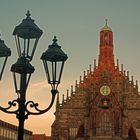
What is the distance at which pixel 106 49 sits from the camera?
75.6m

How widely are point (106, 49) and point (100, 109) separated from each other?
45.9 ft

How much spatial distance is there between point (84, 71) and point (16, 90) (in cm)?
6137

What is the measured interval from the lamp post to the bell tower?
64161mm

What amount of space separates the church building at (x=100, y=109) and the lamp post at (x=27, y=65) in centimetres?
5555

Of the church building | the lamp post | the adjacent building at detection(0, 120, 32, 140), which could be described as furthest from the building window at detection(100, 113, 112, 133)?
the lamp post

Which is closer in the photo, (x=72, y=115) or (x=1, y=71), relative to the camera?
(x=1, y=71)

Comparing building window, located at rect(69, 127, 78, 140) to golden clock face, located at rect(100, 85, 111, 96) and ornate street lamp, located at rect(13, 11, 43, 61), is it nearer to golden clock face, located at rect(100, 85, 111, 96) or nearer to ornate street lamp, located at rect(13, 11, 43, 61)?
golden clock face, located at rect(100, 85, 111, 96)

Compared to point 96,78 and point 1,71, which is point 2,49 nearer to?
point 1,71

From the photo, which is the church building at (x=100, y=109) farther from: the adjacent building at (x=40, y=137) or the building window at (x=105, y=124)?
the adjacent building at (x=40, y=137)

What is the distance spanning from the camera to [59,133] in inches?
2670

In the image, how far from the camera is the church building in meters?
65.4

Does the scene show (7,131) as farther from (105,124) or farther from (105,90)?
(105,90)

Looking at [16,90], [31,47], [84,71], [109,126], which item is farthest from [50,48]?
[84,71]

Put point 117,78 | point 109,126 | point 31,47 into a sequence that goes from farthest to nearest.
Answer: point 117,78 → point 109,126 → point 31,47
